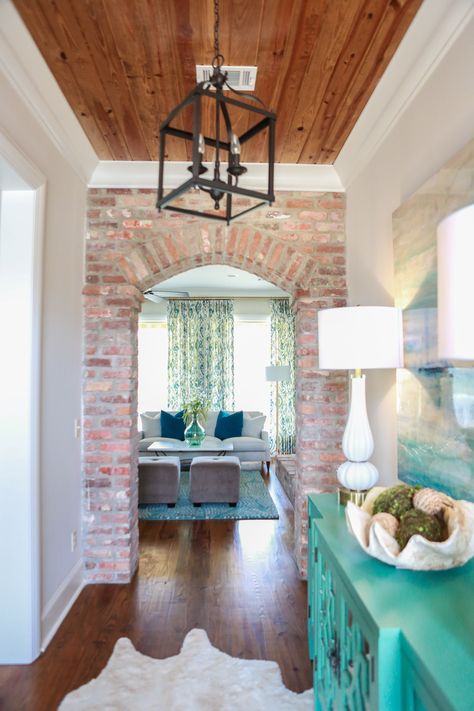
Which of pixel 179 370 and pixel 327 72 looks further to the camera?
pixel 179 370

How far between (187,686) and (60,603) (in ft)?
3.19

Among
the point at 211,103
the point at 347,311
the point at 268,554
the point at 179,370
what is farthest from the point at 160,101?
the point at 179,370

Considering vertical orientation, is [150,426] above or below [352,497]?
below

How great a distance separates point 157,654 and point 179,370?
227 inches

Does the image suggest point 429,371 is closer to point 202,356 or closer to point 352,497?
point 352,497

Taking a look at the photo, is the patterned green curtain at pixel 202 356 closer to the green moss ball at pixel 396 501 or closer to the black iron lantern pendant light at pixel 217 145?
the black iron lantern pendant light at pixel 217 145

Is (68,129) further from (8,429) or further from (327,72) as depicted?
(8,429)

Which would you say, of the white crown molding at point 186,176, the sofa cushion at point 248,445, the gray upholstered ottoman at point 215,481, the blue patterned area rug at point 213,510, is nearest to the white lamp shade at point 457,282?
the white crown molding at point 186,176

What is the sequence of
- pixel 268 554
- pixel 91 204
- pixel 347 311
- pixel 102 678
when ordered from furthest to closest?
pixel 268 554, pixel 91 204, pixel 102 678, pixel 347 311

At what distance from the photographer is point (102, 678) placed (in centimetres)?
209

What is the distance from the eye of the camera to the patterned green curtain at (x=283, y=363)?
7812 millimetres

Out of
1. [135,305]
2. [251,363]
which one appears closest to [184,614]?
[135,305]

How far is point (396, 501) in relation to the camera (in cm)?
135

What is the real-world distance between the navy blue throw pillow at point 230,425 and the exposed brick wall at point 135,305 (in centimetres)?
388
